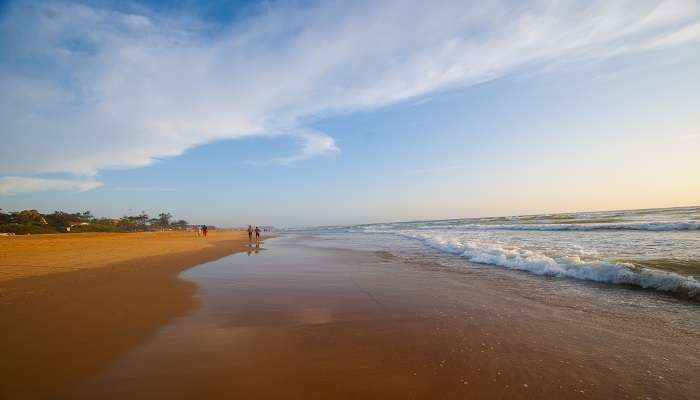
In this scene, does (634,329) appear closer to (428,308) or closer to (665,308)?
(665,308)

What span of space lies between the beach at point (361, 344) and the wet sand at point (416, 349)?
0.07ft

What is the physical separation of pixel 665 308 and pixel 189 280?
10959mm

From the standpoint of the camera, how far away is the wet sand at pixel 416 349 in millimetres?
3201

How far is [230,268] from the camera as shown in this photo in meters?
11.7

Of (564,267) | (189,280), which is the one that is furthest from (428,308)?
(189,280)

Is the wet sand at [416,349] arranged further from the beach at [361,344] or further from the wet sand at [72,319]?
the wet sand at [72,319]

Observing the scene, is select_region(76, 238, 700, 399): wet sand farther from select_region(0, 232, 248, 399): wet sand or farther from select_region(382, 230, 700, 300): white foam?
select_region(382, 230, 700, 300): white foam

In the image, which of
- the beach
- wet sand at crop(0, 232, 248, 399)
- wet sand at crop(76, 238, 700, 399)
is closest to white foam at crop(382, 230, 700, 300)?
the beach

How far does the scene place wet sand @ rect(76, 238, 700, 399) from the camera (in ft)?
10.5

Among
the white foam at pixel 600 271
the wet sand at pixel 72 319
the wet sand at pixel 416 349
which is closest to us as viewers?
the wet sand at pixel 416 349

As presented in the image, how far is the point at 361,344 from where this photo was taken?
4.35 metres

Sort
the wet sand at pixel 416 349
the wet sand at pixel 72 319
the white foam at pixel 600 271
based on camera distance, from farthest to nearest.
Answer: the white foam at pixel 600 271, the wet sand at pixel 72 319, the wet sand at pixel 416 349

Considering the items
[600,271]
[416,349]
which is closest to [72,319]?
[416,349]

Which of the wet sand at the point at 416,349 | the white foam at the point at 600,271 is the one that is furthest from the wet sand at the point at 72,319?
the white foam at the point at 600,271
